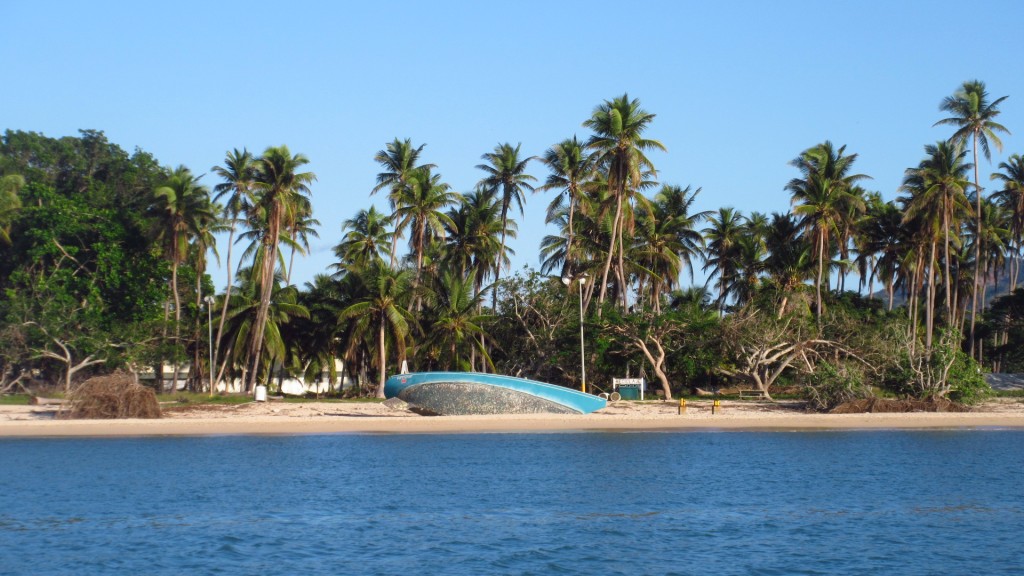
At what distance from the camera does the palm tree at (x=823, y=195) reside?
165 ft

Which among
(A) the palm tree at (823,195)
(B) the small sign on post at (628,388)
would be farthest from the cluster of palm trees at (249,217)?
(A) the palm tree at (823,195)

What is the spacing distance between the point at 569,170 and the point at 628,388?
49.2ft

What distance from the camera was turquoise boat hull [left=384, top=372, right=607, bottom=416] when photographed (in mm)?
36531

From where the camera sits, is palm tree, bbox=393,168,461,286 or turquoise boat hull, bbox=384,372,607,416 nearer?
turquoise boat hull, bbox=384,372,607,416

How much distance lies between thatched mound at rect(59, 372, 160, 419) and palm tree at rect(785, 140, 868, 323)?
30675 mm

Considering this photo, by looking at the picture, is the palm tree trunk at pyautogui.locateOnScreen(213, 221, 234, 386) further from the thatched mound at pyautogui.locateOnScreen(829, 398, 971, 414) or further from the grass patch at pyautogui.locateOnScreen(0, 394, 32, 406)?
the thatched mound at pyautogui.locateOnScreen(829, 398, 971, 414)

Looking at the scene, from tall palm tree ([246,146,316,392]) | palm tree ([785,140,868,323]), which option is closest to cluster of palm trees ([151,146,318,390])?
tall palm tree ([246,146,316,392])

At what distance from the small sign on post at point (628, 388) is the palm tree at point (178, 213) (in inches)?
872

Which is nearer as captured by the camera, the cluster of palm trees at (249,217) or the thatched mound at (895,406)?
the thatched mound at (895,406)

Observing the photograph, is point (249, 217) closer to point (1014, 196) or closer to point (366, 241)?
point (366, 241)

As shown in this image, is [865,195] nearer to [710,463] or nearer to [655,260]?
[655,260]

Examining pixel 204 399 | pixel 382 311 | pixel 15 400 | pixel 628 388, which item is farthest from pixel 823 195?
pixel 15 400

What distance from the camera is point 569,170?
54.0 meters

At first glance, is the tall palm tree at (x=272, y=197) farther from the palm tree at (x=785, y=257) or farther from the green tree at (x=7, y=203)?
the palm tree at (x=785, y=257)
